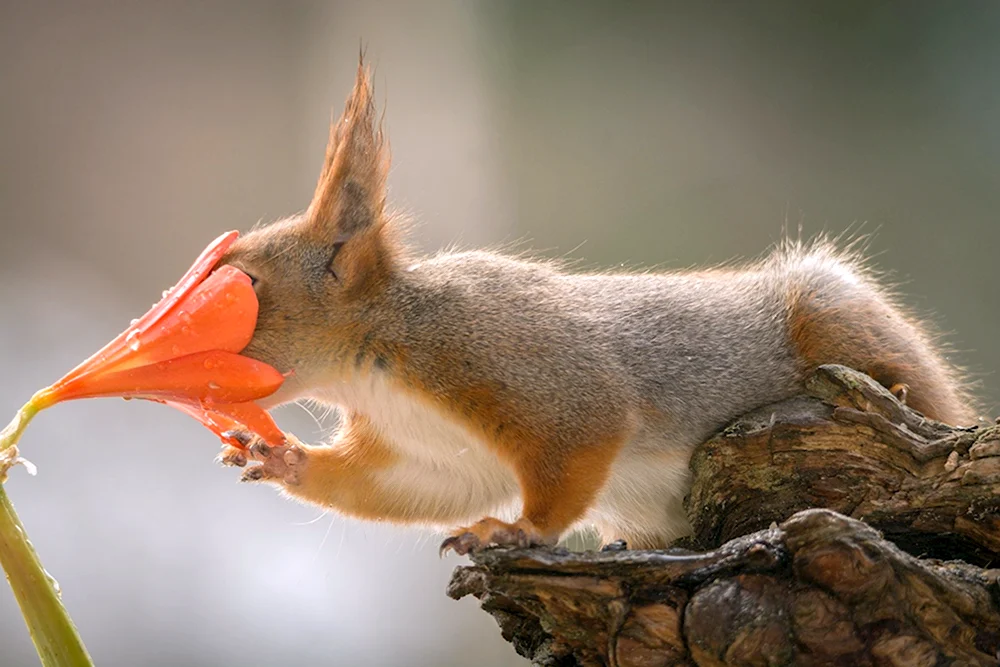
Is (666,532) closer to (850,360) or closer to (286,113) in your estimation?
(850,360)

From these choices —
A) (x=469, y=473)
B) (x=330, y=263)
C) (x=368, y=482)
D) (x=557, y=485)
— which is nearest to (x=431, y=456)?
Result: (x=469, y=473)

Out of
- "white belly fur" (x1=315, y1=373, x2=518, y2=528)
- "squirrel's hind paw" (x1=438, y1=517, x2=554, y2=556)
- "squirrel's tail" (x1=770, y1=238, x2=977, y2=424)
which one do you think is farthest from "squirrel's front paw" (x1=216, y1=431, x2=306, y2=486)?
"squirrel's tail" (x1=770, y1=238, x2=977, y2=424)

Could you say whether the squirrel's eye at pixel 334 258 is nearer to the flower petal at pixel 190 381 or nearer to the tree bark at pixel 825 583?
the flower petal at pixel 190 381

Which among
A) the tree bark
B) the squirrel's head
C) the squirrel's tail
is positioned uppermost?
the squirrel's tail

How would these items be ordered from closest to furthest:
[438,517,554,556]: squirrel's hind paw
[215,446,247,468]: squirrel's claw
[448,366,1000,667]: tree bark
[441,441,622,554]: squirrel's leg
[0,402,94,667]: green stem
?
[448,366,1000,667]: tree bark < [0,402,94,667]: green stem < [438,517,554,556]: squirrel's hind paw < [441,441,622,554]: squirrel's leg < [215,446,247,468]: squirrel's claw

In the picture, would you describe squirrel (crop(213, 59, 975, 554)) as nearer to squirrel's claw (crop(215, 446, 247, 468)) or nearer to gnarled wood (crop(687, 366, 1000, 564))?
squirrel's claw (crop(215, 446, 247, 468))

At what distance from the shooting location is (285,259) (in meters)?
1.80

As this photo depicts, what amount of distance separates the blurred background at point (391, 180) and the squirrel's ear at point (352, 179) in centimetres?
74

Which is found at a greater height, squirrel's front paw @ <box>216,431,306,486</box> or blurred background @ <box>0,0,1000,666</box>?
blurred background @ <box>0,0,1000,666</box>

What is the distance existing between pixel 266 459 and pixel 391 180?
1.03 meters

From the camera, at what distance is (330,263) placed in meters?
1.81

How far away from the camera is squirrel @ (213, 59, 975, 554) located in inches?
67.2

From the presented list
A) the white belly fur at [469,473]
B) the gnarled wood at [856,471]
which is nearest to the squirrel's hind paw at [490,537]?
the white belly fur at [469,473]

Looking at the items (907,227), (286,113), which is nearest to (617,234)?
(907,227)
